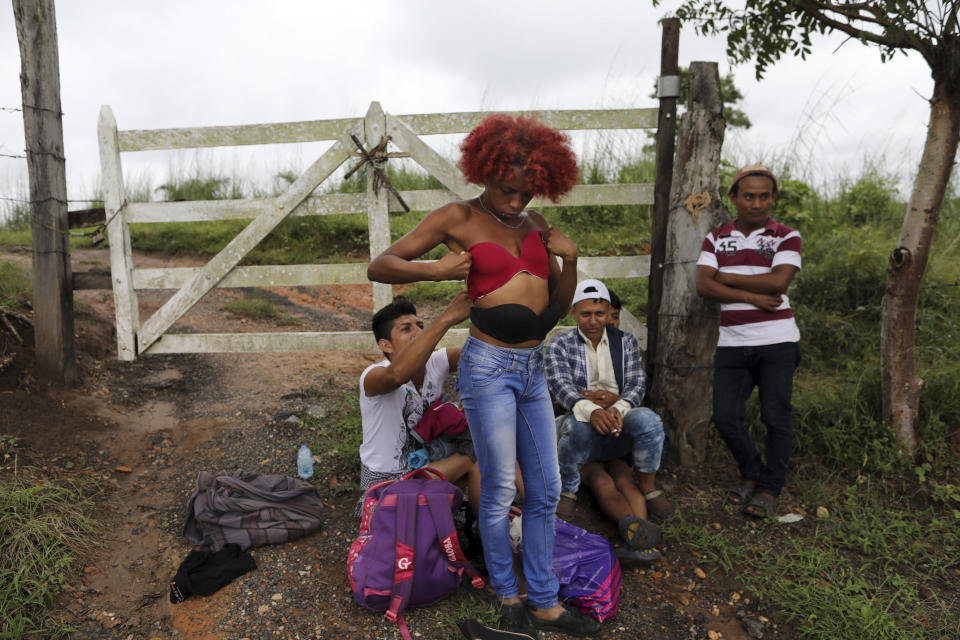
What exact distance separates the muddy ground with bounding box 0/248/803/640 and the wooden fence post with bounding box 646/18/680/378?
1118mm

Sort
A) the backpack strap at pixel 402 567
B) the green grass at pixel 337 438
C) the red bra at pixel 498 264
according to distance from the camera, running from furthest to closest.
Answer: the green grass at pixel 337 438 → the backpack strap at pixel 402 567 → the red bra at pixel 498 264

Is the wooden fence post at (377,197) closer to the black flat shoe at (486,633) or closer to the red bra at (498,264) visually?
the red bra at (498,264)

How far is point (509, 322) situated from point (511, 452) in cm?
54

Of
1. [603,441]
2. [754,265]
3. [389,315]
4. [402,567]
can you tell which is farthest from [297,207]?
[754,265]

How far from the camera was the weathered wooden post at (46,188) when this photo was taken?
4660 millimetres

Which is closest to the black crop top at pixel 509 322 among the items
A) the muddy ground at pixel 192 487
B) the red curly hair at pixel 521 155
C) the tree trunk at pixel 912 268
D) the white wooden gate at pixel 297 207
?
the red curly hair at pixel 521 155

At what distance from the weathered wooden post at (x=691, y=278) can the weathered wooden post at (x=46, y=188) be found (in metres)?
4.42

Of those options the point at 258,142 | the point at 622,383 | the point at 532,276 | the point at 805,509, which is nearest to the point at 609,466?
the point at 622,383

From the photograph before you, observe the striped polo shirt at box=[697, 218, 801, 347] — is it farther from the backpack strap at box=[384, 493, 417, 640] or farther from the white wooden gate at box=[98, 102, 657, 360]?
the backpack strap at box=[384, 493, 417, 640]

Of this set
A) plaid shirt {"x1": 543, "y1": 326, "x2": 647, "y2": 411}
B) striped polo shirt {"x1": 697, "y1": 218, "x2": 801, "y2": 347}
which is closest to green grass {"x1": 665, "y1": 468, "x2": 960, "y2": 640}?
plaid shirt {"x1": 543, "y1": 326, "x2": 647, "y2": 411}

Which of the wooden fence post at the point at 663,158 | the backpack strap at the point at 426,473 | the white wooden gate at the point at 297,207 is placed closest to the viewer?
the backpack strap at the point at 426,473

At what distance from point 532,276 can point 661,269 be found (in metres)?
2.07

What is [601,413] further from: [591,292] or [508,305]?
[508,305]

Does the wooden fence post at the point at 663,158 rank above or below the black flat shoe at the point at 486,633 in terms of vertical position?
above
